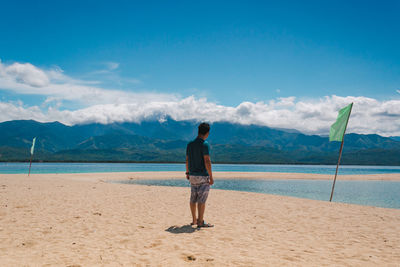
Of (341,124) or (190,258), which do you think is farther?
(341,124)

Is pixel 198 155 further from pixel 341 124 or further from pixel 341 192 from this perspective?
pixel 341 192

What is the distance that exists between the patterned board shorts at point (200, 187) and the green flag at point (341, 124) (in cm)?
1096

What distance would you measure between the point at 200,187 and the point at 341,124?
1192cm

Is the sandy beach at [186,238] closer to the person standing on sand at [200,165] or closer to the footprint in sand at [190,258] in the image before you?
the footprint in sand at [190,258]

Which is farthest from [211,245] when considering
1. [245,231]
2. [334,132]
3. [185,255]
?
[334,132]

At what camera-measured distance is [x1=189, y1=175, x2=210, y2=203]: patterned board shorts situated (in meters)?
8.76

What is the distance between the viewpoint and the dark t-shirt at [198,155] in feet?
28.2

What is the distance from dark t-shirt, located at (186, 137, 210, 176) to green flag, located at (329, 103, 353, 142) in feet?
36.2

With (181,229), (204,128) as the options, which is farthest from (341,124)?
(181,229)

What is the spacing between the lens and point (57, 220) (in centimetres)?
993

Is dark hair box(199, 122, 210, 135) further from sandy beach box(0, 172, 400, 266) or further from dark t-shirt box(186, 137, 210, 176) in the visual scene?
sandy beach box(0, 172, 400, 266)

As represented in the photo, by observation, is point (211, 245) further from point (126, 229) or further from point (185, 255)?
point (126, 229)

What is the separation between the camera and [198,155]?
870cm

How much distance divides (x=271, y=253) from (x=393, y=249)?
343cm
